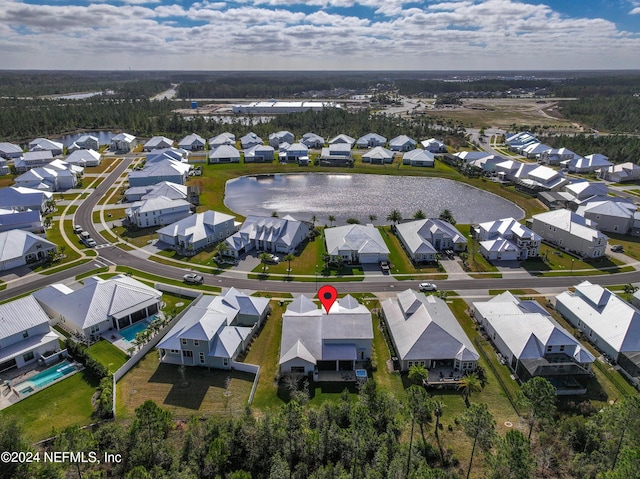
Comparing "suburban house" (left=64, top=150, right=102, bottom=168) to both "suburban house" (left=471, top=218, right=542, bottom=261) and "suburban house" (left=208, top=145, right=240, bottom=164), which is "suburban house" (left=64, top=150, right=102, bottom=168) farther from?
"suburban house" (left=471, top=218, right=542, bottom=261)

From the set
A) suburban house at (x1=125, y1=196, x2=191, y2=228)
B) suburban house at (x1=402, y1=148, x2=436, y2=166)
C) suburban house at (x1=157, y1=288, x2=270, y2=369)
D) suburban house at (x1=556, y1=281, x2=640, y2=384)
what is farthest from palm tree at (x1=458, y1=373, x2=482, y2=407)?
suburban house at (x1=402, y1=148, x2=436, y2=166)

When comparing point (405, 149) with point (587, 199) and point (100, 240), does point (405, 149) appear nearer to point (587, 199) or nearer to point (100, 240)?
point (587, 199)

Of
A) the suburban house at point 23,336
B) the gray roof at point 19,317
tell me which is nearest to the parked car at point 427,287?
the suburban house at point 23,336

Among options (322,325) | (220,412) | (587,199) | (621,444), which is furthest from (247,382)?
(587,199)

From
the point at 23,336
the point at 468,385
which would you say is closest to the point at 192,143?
the point at 23,336

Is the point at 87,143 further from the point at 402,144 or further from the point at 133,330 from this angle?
the point at 133,330

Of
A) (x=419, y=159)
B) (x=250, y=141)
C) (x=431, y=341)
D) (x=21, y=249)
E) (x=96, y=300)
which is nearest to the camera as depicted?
(x=431, y=341)

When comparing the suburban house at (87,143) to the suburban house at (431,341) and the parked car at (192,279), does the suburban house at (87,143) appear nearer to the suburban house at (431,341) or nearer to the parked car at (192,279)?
the parked car at (192,279)
